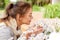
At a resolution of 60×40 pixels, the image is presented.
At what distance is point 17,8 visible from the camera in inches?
53.2

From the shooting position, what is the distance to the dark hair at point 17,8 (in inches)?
52.9

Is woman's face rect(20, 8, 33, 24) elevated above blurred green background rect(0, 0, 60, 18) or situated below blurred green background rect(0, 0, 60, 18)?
below

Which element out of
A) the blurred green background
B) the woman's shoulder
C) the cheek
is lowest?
the woman's shoulder

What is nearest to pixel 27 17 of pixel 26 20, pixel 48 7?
pixel 26 20

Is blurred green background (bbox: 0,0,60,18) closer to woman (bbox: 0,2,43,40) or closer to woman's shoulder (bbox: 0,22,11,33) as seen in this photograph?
woman (bbox: 0,2,43,40)

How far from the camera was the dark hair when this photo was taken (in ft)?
4.41

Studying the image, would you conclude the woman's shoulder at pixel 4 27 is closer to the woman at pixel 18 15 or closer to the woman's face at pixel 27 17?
the woman at pixel 18 15

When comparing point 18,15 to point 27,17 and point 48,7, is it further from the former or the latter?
point 48,7

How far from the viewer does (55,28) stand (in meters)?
1.36

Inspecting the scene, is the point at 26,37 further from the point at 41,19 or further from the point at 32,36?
the point at 41,19

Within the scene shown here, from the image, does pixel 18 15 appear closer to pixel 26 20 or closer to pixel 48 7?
pixel 26 20

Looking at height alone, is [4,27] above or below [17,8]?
below

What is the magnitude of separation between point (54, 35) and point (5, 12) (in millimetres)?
448

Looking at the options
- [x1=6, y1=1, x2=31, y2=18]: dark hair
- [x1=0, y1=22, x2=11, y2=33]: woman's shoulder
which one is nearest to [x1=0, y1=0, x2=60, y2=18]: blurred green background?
[x1=6, y1=1, x2=31, y2=18]: dark hair
